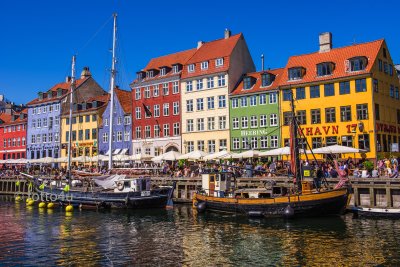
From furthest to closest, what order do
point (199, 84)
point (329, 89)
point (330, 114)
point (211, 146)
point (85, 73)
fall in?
point (85, 73), point (199, 84), point (211, 146), point (329, 89), point (330, 114)

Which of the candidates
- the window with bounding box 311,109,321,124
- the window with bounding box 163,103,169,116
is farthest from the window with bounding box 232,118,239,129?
the window with bounding box 163,103,169,116

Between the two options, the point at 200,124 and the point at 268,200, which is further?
the point at 200,124

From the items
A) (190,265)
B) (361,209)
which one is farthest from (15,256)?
(361,209)

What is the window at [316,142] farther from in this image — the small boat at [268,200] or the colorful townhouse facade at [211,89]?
the small boat at [268,200]

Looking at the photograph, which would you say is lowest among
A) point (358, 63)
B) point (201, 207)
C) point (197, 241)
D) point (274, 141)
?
point (197, 241)

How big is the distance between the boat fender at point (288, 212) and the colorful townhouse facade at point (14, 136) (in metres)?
67.6

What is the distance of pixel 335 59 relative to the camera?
52.8 meters

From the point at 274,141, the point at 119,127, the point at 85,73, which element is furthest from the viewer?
the point at 85,73

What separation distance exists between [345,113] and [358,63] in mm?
5521

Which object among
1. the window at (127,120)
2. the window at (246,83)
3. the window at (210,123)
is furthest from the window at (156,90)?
the window at (246,83)

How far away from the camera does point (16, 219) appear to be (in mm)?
34844

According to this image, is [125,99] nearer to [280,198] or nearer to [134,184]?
[134,184]

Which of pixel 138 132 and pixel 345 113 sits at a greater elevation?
pixel 138 132

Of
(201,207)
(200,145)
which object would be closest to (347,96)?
(200,145)
